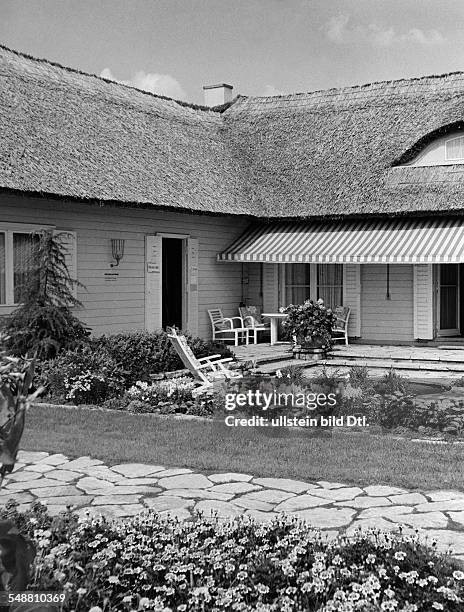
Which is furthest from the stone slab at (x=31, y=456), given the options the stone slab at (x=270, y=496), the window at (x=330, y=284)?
the window at (x=330, y=284)

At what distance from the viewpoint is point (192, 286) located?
18500mm


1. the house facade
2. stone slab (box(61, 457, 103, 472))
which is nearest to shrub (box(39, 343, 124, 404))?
the house facade

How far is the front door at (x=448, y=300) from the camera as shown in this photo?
19094 mm

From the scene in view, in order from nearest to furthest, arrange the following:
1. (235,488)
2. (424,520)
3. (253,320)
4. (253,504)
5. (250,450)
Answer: (424,520) → (253,504) → (235,488) → (250,450) → (253,320)

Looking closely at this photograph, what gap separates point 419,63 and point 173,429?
977 inches

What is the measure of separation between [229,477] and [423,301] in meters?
12.4

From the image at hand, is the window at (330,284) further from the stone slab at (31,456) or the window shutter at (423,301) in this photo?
the stone slab at (31,456)

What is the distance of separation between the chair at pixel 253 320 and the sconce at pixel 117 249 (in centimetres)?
434

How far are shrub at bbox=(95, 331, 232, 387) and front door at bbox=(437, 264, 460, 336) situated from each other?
664cm

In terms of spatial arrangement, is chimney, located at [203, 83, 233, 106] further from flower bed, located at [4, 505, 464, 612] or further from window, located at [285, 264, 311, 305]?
flower bed, located at [4, 505, 464, 612]

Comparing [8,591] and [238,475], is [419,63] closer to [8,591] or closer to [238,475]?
[238,475]

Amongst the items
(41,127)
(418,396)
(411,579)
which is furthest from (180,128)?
(411,579)

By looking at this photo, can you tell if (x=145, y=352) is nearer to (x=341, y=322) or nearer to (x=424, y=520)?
(x=341, y=322)

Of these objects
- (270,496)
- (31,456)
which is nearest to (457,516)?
(270,496)
